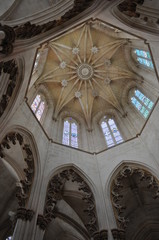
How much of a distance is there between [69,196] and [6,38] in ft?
26.4

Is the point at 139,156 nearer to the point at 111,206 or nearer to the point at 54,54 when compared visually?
the point at 111,206

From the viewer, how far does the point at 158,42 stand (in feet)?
22.1

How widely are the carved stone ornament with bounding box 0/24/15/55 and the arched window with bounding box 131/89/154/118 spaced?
26.9 ft

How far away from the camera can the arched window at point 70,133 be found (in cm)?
1082

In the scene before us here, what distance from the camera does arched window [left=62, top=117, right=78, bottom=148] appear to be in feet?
35.5

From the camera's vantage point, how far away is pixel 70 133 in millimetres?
11805

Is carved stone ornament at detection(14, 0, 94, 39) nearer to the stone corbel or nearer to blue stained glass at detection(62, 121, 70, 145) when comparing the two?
the stone corbel

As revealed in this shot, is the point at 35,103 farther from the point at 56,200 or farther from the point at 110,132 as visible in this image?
the point at 56,200

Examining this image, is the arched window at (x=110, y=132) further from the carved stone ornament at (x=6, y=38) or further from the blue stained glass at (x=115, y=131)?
the carved stone ornament at (x=6, y=38)

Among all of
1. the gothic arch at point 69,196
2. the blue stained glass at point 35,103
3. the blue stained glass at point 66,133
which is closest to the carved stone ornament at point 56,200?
the gothic arch at point 69,196

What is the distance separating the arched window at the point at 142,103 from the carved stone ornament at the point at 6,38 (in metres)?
8.19

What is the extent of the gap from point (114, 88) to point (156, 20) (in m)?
8.94

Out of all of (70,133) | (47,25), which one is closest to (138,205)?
(70,133)

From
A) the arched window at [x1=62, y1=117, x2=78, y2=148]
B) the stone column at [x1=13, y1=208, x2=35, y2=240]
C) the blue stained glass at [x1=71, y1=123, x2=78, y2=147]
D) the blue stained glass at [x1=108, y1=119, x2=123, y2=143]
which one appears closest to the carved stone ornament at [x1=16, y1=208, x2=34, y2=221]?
the stone column at [x1=13, y1=208, x2=35, y2=240]
